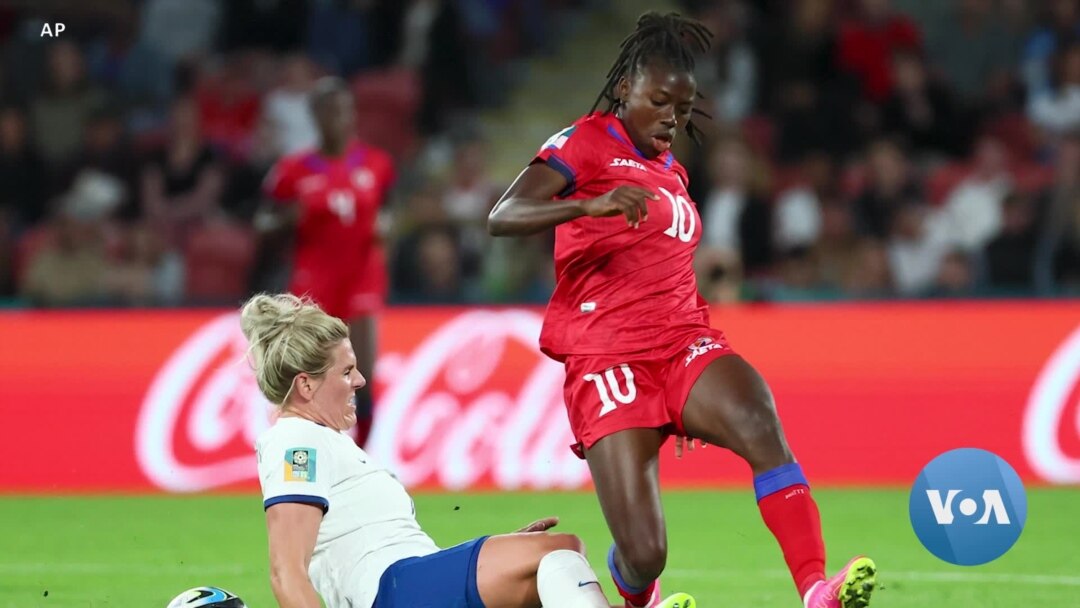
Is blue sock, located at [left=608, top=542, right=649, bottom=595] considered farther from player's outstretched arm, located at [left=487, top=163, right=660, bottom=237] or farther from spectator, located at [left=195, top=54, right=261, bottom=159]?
spectator, located at [left=195, top=54, right=261, bottom=159]

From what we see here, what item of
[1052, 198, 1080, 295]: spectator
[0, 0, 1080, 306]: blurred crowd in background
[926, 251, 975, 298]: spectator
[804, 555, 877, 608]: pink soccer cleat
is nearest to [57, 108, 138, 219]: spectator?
[0, 0, 1080, 306]: blurred crowd in background

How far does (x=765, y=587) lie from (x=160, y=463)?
17.3ft

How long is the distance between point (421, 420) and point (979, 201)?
580 cm

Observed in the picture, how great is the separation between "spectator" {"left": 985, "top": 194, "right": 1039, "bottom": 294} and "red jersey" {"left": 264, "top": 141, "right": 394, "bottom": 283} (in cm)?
552

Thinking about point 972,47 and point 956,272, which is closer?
point 956,272

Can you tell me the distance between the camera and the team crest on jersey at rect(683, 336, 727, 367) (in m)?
5.57

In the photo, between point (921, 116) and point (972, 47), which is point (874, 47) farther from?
point (972, 47)

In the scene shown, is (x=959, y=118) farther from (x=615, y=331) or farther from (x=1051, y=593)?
(x=615, y=331)

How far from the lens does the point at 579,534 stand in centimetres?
859

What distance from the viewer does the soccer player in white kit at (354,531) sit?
455cm

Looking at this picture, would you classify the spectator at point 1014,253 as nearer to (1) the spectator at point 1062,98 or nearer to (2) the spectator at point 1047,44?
(1) the spectator at point 1062,98

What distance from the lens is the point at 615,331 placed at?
5617 millimetres

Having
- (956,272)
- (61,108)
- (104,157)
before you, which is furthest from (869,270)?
(61,108)

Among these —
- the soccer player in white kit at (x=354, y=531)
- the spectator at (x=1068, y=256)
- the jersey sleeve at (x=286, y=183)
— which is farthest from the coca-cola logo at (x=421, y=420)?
the soccer player in white kit at (x=354, y=531)
